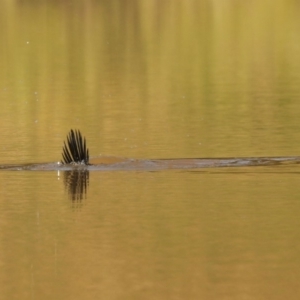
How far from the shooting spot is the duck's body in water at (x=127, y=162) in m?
20.4

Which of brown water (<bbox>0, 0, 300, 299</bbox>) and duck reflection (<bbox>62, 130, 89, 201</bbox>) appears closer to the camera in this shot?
brown water (<bbox>0, 0, 300, 299</bbox>)

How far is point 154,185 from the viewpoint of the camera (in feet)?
61.2

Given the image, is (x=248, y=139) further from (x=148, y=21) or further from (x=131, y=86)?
(x=148, y=21)

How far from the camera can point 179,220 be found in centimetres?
1596

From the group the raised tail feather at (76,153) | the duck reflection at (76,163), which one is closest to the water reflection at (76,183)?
the duck reflection at (76,163)

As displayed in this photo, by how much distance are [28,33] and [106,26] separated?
421 cm

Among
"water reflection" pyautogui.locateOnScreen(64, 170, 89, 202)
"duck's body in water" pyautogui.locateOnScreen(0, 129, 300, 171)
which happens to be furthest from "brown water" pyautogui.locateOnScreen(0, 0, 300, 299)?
"duck's body in water" pyautogui.locateOnScreen(0, 129, 300, 171)

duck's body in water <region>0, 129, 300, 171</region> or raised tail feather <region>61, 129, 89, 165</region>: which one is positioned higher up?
raised tail feather <region>61, 129, 89, 165</region>

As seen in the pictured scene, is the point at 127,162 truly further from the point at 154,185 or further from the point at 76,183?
the point at 154,185

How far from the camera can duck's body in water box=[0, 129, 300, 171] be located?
20.4m

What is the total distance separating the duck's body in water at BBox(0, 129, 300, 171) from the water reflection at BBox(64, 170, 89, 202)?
0.30 meters

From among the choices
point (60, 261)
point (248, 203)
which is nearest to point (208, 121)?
point (248, 203)

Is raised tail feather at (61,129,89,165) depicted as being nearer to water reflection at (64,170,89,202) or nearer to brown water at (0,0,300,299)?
water reflection at (64,170,89,202)

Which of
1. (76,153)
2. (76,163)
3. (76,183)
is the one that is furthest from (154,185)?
(76,163)
